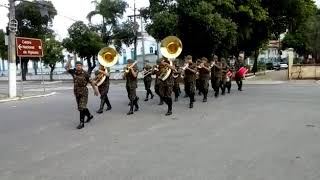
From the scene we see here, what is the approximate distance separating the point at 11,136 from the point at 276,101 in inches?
393

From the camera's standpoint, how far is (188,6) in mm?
34188

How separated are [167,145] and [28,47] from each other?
19.8 m

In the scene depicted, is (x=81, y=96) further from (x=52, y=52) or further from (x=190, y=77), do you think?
(x=52, y=52)

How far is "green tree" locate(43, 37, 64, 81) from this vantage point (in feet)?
191

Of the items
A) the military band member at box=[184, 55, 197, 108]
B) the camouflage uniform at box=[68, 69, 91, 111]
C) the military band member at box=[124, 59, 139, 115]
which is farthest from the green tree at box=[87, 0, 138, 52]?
the camouflage uniform at box=[68, 69, 91, 111]

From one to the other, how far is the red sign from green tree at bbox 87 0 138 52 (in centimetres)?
2558

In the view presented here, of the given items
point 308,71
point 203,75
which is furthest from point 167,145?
point 308,71

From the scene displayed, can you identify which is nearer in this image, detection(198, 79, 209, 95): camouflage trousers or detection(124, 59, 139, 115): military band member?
detection(124, 59, 139, 115): military band member

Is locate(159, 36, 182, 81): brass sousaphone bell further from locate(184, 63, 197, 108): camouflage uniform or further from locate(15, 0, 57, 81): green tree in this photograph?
locate(15, 0, 57, 81): green tree

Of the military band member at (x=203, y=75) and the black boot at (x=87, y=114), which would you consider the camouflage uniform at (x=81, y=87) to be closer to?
the black boot at (x=87, y=114)

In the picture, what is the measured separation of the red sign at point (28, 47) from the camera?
1080 inches

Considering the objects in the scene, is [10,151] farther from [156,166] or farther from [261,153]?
[261,153]

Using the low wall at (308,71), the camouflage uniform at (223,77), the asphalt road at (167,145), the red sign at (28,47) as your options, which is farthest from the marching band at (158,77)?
the low wall at (308,71)

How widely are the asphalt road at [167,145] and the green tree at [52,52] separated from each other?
1682 inches
